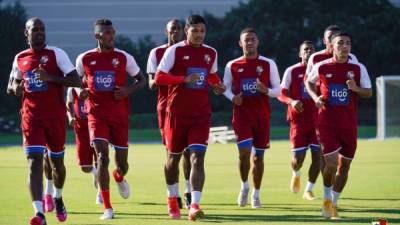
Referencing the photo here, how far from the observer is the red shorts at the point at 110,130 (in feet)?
43.7

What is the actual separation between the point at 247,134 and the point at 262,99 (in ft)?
1.84

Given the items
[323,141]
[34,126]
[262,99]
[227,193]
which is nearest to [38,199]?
[34,126]

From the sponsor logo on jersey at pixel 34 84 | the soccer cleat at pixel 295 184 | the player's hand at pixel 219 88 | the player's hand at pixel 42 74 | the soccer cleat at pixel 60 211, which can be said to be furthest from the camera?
the soccer cleat at pixel 295 184

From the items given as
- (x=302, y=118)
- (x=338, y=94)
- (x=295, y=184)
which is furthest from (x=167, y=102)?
(x=295, y=184)

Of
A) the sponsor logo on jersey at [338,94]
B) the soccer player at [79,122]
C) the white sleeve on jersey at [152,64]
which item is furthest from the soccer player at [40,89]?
the sponsor logo on jersey at [338,94]

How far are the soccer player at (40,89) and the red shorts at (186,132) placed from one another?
1.47 meters

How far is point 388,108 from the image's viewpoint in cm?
4103

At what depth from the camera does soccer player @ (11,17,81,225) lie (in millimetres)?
12047

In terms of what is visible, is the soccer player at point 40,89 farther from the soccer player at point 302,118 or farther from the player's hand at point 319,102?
the soccer player at point 302,118

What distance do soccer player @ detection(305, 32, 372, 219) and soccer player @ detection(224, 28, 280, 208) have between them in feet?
6.79

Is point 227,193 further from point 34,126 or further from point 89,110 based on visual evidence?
point 34,126

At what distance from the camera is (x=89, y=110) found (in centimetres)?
1354

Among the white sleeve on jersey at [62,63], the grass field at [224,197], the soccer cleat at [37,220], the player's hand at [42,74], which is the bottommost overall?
the grass field at [224,197]

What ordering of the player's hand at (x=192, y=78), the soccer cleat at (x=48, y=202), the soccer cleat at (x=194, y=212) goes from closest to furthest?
1. the soccer cleat at (x=194, y=212)
2. the player's hand at (x=192, y=78)
3. the soccer cleat at (x=48, y=202)
